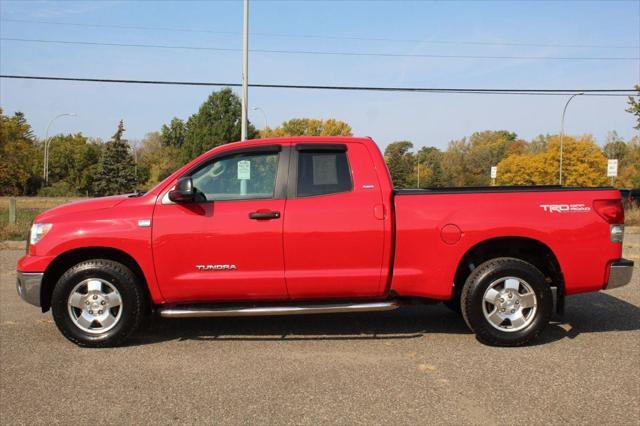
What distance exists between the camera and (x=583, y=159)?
63938 millimetres

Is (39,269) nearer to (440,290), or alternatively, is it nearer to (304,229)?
(304,229)

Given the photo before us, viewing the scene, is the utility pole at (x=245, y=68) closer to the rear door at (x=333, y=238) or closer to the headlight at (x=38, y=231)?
the headlight at (x=38, y=231)

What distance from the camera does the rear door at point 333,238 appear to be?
4773 mm

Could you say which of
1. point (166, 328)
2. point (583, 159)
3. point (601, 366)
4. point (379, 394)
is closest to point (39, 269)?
point (166, 328)

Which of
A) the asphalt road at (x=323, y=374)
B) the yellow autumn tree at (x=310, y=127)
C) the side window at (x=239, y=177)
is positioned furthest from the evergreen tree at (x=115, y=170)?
the side window at (x=239, y=177)

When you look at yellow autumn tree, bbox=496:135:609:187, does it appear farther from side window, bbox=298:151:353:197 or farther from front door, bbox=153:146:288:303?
front door, bbox=153:146:288:303

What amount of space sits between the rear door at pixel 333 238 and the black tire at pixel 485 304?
86 centimetres

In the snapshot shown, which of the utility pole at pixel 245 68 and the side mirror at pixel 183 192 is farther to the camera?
the utility pole at pixel 245 68

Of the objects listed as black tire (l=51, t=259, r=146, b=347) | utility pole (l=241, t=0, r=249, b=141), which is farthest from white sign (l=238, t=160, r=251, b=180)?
utility pole (l=241, t=0, r=249, b=141)

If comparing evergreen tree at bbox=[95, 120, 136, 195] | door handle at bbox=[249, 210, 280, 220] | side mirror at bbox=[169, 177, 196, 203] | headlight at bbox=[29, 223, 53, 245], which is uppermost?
evergreen tree at bbox=[95, 120, 136, 195]

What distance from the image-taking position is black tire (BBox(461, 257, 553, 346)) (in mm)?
4844

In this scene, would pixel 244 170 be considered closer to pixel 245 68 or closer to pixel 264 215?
pixel 264 215

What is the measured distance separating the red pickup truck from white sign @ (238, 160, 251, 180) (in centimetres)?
9

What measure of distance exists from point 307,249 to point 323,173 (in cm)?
76
